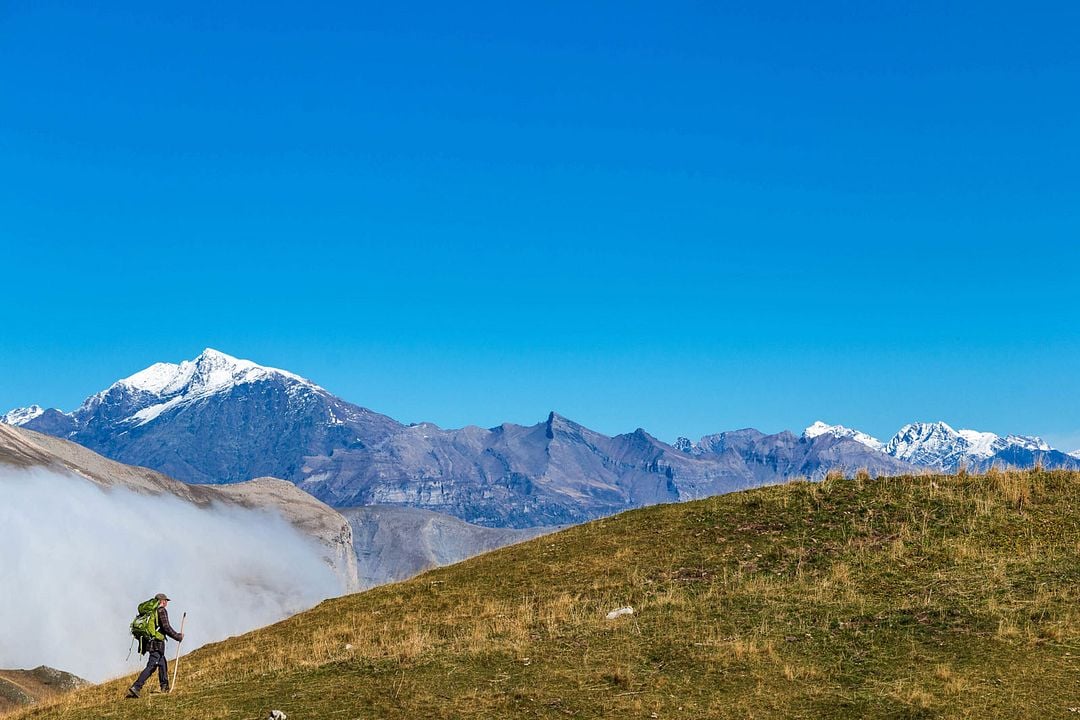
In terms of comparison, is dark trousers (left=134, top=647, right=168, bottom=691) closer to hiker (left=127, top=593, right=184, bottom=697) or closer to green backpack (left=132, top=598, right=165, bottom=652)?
hiker (left=127, top=593, right=184, bottom=697)

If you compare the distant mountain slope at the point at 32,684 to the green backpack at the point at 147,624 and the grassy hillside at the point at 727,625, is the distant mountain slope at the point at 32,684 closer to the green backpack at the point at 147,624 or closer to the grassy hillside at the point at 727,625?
the grassy hillside at the point at 727,625

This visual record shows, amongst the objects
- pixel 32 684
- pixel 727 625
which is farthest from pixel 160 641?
pixel 32 684

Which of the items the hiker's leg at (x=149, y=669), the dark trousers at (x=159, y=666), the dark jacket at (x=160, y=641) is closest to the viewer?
the hiker's leg at (x=149, y=669)

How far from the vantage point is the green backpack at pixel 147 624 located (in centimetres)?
2573

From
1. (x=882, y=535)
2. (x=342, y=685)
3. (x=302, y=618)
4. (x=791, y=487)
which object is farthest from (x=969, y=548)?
(x=302, y=618)

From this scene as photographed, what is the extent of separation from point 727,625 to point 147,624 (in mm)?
16955

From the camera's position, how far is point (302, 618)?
37.0 metres

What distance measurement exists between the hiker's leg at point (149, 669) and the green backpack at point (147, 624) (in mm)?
399

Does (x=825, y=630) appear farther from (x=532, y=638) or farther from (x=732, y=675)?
(x=532, y=638)

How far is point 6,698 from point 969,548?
8517cm

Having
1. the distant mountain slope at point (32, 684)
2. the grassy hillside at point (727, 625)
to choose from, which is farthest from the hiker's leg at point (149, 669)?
the distant mountain slope at point (32, 684)

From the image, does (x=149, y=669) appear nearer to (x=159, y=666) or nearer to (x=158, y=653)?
(x=159, y=666)

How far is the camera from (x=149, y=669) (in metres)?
25.1

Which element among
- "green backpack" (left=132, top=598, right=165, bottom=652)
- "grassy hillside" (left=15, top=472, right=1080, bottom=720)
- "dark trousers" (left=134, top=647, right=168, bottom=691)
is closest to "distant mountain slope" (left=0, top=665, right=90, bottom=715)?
"grassy hillside" (left=15, top=472, right=1080, bottom=720)
